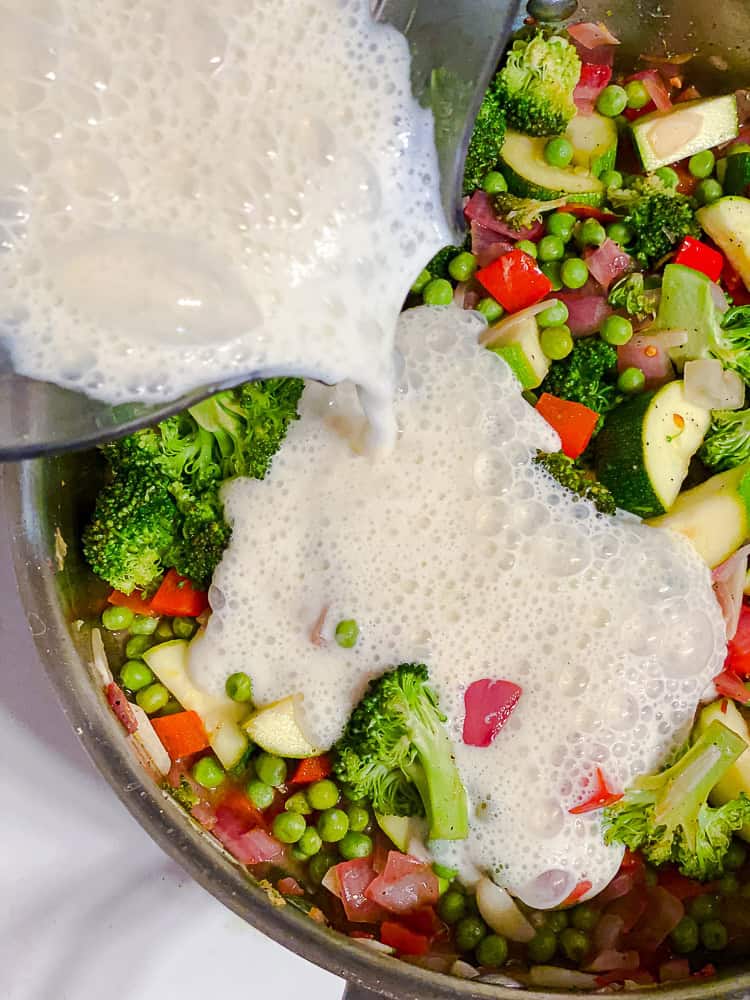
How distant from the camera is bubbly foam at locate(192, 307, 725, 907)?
2414 mm

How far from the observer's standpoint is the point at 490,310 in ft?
8.48

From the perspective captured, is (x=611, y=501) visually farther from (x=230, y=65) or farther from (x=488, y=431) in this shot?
(x=230, y=65)

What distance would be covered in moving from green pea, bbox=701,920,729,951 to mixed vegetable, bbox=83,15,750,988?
28 millimetres

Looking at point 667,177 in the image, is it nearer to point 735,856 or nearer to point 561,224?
point 561,224

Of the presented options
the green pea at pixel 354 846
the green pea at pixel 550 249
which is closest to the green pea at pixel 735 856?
the green pea at pixel 354 846

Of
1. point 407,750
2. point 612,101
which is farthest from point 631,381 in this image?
point 407,750

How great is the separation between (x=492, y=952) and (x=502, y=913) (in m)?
0.09

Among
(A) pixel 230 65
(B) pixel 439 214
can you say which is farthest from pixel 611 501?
(A) pixel 230 65

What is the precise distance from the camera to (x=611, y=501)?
242 cm

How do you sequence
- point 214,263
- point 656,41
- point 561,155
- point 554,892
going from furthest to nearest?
point 656,41 < point 561,155 < point 554,892 < point 214,263

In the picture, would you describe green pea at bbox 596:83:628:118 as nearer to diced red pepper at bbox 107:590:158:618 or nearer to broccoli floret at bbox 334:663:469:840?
broccoli floret at bbox 334:663:469:840

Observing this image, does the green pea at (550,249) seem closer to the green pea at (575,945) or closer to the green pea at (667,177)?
the green pea at (667,177)

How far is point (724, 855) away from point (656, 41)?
225 cm

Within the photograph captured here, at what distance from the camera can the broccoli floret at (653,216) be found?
101 inches
